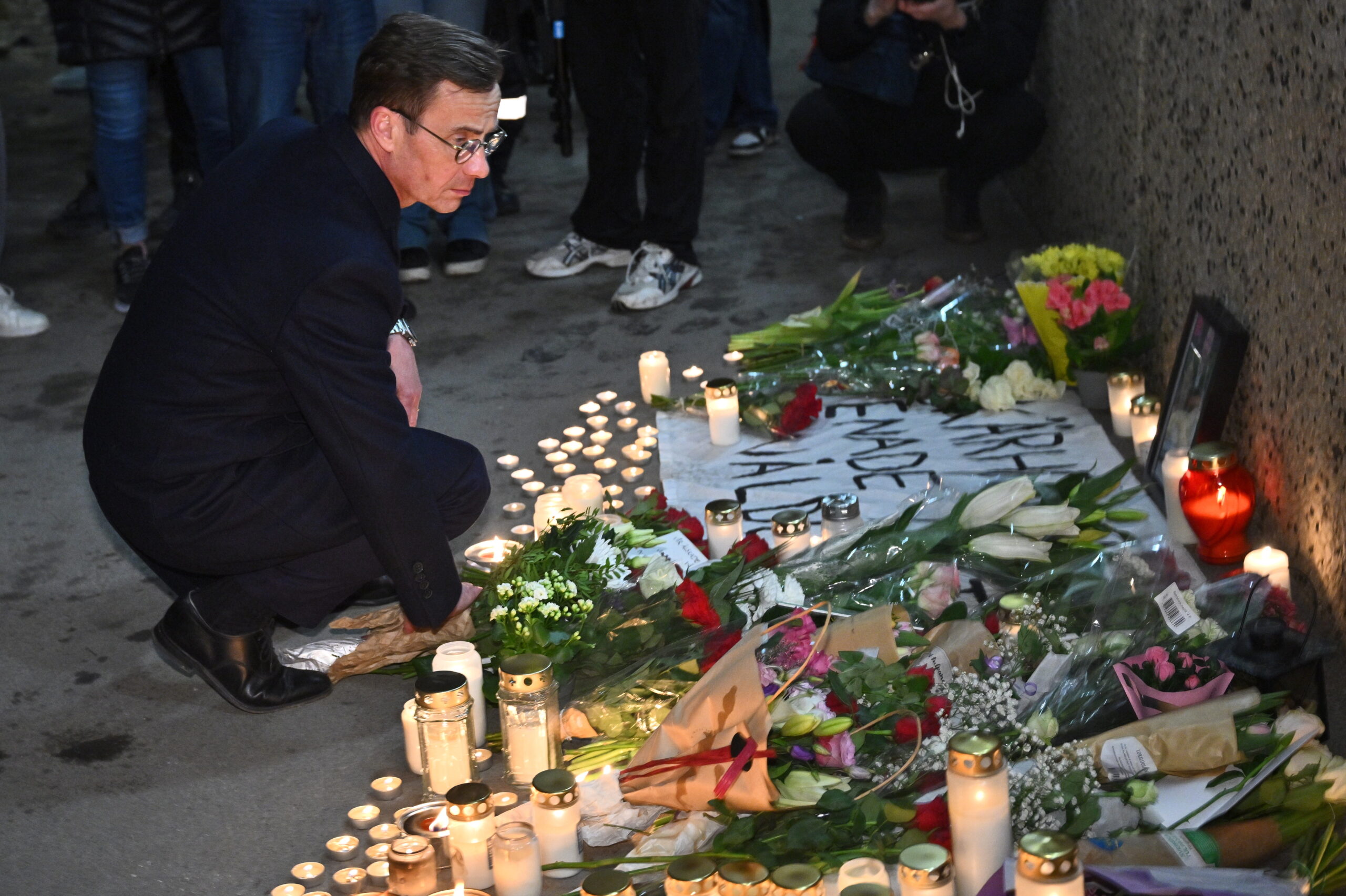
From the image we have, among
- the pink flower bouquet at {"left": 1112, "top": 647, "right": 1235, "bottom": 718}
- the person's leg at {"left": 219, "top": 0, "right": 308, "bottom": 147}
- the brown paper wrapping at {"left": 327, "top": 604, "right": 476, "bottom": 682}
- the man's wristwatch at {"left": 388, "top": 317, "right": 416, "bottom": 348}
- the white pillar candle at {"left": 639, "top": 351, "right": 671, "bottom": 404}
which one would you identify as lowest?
the white pillar candle at {"left": 639, "top": 351, "right": 671, "bottom": 404}

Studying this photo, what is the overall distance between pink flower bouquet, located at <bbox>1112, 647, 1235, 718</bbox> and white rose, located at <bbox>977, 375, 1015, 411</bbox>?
51.8 inches

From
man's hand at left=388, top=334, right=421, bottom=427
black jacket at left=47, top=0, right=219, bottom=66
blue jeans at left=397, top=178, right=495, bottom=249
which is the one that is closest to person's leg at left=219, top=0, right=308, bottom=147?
black jacket at left=47, top=0, right=219, bottom=66

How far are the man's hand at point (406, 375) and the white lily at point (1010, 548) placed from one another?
97cm

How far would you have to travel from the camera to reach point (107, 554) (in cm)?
293

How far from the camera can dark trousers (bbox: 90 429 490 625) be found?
2277mm

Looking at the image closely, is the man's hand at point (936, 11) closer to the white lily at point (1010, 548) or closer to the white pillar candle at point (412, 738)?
the white lily at point (1010, 548)

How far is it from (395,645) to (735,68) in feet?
12.4

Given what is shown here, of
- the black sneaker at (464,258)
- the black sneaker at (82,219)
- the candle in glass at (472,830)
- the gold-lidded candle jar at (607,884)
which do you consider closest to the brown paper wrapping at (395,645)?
the candle in glass at (472,830)

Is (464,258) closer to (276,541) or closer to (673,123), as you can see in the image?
(673,123)

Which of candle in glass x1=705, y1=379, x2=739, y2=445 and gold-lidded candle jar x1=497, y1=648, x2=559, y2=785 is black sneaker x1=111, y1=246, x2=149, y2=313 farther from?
gold-lidded candle jar x1=497, y1=648, x2=559, y2=785

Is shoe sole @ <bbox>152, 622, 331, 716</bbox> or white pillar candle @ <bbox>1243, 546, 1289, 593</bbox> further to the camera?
shoe sole @ <bbox>152, 622, 331, 716</bbox>

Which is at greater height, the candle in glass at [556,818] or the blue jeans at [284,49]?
the blue jeans at [284,49]

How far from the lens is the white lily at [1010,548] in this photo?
7.68 feet

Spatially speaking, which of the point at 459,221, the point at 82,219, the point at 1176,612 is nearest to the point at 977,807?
the point at 1176,612
